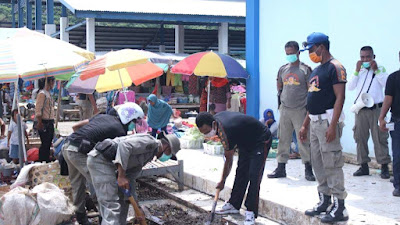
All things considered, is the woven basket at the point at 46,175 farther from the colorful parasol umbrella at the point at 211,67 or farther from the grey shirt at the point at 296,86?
the colorful parasol umbrella at the point at 211,67

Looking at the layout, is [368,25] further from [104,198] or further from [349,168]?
[104,198]

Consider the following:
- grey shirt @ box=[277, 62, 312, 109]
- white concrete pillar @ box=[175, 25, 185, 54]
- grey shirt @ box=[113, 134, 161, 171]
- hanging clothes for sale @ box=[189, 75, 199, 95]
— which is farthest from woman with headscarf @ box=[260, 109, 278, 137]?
white concrete pillar @ box=[175, 25, 185, 54]

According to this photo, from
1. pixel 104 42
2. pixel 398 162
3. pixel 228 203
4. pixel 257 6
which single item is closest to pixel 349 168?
pixel 398 162

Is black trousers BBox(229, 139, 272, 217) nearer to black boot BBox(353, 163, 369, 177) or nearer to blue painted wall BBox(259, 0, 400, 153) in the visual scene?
black boot BBox(353, 163, 369, 177)

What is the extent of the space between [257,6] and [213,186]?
15.8 feet

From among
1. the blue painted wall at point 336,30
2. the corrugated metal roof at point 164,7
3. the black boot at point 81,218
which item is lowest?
the black boot at point 81,218

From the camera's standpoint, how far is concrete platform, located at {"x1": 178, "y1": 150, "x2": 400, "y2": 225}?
17.6 feet

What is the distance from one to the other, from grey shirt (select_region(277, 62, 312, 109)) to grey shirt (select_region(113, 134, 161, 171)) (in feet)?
8.57

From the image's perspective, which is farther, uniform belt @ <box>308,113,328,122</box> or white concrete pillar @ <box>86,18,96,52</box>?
white concrete pillar @ <box>86,18,96,52</box>

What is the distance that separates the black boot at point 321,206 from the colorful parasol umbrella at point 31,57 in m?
4.18

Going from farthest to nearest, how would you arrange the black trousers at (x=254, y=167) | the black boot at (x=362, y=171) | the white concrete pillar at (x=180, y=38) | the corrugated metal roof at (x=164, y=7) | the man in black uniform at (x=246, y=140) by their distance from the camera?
the white concrete pillar at (x=180, y=38) < the corrugated metal roof at (x=164, y=7) < the black boot at (x=362, y=171) < the black trousers at (x=254, y=167) < the man in black uniform at (x=246, y=140)

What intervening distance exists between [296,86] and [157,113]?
157 inches

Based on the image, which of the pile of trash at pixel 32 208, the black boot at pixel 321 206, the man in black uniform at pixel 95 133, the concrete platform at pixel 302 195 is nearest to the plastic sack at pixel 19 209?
the pile of trash at pixel 32 208

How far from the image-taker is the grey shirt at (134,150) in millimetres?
5035
